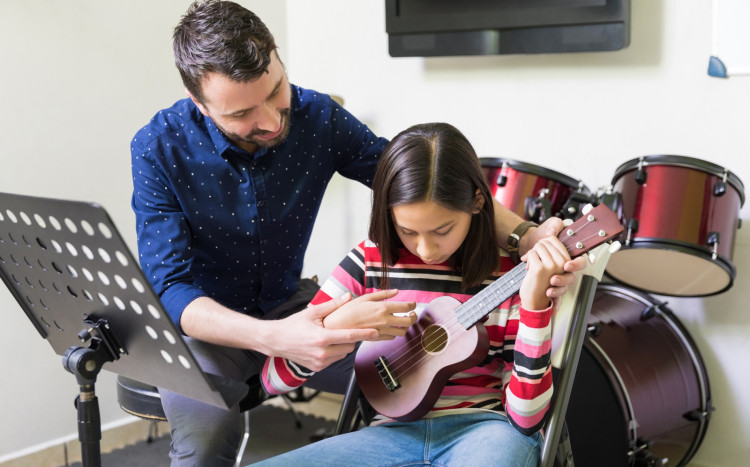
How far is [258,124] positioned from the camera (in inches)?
60.3

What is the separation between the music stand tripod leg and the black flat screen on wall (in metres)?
1.61

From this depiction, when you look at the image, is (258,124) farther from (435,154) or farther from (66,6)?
(66,6)

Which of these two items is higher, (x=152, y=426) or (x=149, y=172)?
(x=149, y=172)

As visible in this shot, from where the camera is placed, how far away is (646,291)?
2.15 meters

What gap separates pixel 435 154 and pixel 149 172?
62cm

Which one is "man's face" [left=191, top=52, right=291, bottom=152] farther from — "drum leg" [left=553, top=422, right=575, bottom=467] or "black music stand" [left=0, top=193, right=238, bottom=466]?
"drum leg" [left=553, top=422, right=575, bottom=467]

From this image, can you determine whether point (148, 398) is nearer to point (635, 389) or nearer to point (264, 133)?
point (264, 133)

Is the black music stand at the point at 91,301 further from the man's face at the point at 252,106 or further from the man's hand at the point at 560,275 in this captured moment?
the man's hand at the point at 560,275

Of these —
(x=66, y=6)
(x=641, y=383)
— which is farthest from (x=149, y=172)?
(x=641, y=383)

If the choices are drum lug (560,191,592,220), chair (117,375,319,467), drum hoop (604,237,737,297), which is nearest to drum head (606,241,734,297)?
drum hoop (604,237,737,297)

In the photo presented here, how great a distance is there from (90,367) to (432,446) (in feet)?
1.91

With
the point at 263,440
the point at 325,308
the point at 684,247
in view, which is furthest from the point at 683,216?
the point at 263,440

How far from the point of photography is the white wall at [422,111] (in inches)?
87.0

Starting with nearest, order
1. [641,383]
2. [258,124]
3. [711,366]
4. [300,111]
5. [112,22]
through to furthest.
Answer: [258,124] → [300,111] → [641,383] → [711,366] → [112,22]
